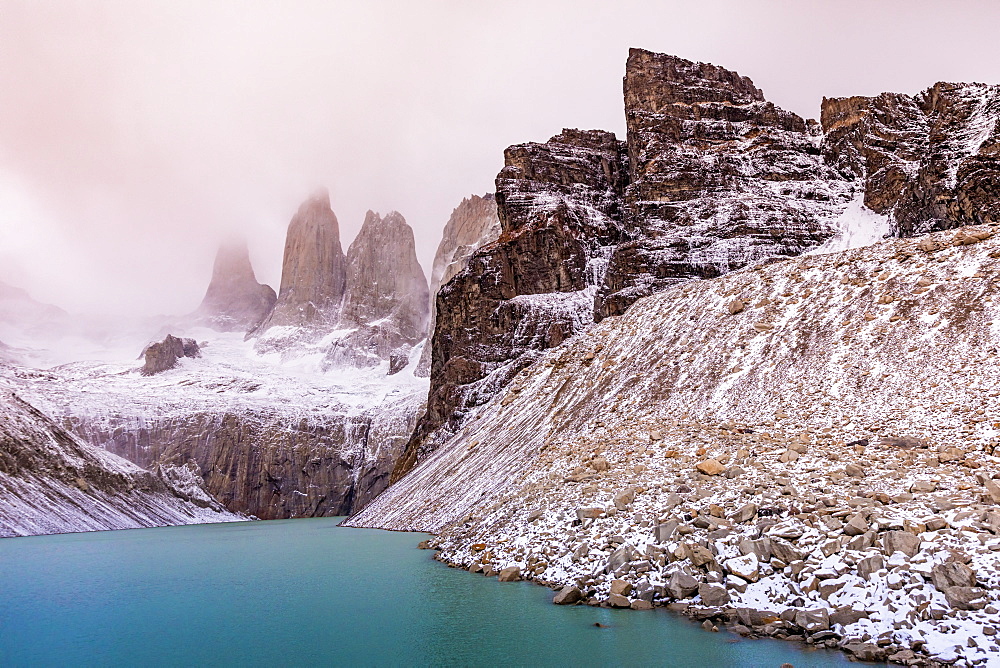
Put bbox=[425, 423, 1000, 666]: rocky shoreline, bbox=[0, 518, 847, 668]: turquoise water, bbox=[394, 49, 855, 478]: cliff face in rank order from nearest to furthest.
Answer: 1. bbox=[425, 423, 1000, 666]: rocky shoreline
2. bbox=[0, 518, 847, 668]: turquoise water
3. bbox=[394, 49, 855, 478]: cliff face

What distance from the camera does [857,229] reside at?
82.0 meters

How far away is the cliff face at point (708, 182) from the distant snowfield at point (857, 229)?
50.3 inches

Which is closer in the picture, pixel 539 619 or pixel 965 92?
pixel 539 619

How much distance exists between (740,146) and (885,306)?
66983 mm

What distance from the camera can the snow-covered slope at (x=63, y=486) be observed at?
8131cm

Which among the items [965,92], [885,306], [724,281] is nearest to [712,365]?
[885,306]

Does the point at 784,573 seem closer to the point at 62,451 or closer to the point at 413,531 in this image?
the point at 413,531

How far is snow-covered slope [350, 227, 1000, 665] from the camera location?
1609 cm

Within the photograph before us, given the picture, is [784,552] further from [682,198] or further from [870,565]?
[682,198]

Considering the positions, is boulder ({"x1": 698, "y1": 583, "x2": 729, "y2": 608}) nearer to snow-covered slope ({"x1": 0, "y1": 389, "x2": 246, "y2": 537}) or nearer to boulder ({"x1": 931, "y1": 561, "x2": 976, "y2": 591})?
boulder ({"x1": 931, "y1": 561, "x2": 976, "y2": 591})

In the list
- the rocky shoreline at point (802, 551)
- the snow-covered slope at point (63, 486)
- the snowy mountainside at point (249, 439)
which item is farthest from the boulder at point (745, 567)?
the snowy mountainside at point (249, 439)

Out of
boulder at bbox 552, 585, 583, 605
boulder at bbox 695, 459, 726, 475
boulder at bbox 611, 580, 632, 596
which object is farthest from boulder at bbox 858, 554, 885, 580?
boulder at bbox 695, 459, 726, 475

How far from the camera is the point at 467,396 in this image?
8256cm

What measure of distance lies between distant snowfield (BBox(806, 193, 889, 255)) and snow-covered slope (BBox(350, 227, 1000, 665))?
3434cm
